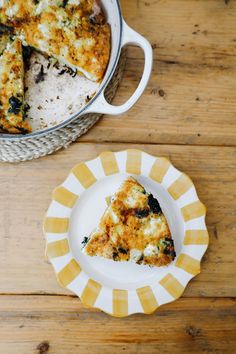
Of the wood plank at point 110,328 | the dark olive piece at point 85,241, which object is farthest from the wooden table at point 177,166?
the dark olive piece at point 85,241

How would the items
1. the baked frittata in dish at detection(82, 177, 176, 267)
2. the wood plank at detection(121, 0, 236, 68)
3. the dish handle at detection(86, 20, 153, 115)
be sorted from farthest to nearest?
the wood plank at detection(121, 0, 236, 68)
the baked frittata in dish at detection(82, 177, 176, 267)
the dish handle at detection(86, 20, 153, 115)

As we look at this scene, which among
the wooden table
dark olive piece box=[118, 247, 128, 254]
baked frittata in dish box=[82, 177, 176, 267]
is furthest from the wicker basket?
dark olive piece box=[118, 247, 128, 254]

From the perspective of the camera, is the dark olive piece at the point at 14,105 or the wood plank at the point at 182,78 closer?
the dark olive piece at the point at 14,105

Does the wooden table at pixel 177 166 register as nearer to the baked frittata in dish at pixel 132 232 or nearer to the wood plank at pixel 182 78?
the wood plank at pixel 182 78

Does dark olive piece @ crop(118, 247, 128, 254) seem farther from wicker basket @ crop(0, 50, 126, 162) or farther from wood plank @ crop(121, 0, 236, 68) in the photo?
wood plank @ crop(121, 0, 236, 68)

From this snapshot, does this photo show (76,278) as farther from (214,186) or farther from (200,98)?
(200,98)

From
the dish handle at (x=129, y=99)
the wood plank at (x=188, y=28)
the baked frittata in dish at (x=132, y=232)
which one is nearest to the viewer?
the dish handle at (x=129, y=99)

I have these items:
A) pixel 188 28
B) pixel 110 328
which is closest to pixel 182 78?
pixel 188 28
